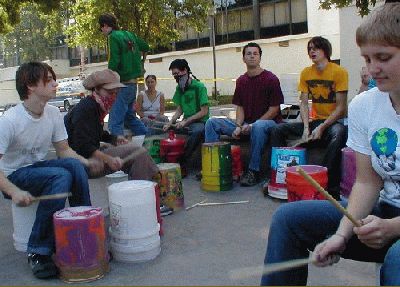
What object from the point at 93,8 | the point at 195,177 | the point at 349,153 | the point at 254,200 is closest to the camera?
the point at 349,153

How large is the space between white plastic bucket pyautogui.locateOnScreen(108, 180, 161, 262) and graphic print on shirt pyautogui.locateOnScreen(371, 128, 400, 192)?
180 cm

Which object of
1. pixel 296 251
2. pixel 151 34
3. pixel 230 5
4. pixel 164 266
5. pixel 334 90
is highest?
pixel 230 5

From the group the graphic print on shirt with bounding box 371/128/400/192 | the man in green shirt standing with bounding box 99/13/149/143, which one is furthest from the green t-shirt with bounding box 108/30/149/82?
the graphic print on shirt with bounding box 371/128/400/192

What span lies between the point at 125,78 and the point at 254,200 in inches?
110

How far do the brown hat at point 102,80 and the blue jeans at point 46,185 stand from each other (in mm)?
775

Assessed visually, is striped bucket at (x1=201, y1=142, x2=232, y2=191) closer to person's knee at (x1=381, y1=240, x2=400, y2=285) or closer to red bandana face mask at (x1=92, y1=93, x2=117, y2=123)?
red bandana face mask at (x1=92, y1=93, x2=117, y2=123)

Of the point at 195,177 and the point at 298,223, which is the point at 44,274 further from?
the point at 195,177

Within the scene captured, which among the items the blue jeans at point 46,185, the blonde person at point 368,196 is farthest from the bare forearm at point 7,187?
the blonde person at point 368,196

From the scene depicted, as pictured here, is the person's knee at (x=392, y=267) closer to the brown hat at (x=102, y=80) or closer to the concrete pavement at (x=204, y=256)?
the concrete pavement at (x=204, y=256)

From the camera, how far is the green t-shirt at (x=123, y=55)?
22.2ft

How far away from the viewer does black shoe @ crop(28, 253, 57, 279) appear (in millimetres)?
3295

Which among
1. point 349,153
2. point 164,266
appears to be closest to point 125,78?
point 349,153

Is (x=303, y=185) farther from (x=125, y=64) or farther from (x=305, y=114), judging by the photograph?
(x=125, y=64)

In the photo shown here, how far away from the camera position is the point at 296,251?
2.10 metres
